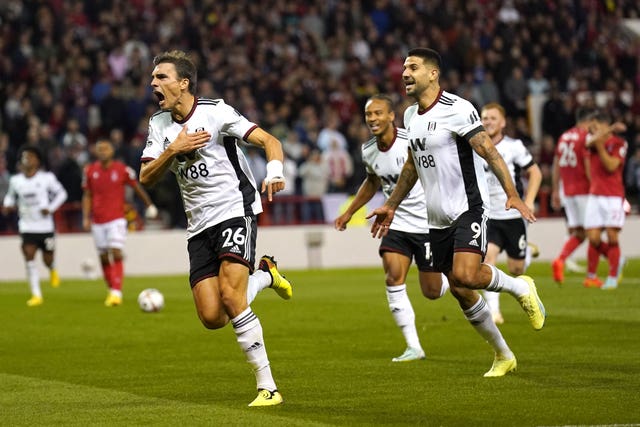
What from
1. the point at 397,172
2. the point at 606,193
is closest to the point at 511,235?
the point at 397,172

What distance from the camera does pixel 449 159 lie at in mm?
9977

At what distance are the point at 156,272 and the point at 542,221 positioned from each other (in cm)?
843

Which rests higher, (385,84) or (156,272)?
(385,84)

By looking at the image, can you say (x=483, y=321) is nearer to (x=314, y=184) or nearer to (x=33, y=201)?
(x=33, y=201)

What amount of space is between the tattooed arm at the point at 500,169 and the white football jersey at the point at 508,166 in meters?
4.30

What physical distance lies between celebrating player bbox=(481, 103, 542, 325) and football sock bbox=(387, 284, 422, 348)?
2.76 m

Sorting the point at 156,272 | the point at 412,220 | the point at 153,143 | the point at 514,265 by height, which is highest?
the point at 153,143

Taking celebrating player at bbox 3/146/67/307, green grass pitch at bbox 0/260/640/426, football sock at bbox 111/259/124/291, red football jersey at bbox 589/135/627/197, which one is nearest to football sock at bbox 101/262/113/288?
football sock at bbox 111/259/124/291

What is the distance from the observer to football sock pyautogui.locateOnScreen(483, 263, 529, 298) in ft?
32.2

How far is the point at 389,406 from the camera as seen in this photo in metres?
8.75

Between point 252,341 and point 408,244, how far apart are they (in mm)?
3296

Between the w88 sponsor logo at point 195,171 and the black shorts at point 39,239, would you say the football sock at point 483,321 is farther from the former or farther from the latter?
the black shorts at point 39,239

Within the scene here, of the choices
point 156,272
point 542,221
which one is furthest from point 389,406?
point 542,221

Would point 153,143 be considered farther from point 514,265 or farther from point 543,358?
point 514,265
